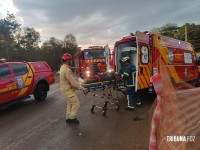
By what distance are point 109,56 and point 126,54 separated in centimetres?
75

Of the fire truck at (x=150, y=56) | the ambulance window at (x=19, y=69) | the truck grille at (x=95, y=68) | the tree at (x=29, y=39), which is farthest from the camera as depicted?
the tree at (x=29, y=39)

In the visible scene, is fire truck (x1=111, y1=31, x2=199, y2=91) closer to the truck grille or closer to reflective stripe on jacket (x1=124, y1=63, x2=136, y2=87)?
reflective stripe on jacket (x1=124, y1=63, x2=136, y2=87)

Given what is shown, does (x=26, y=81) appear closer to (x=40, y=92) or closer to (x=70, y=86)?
(x=40, y=92)

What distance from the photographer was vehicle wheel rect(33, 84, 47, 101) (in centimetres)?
976

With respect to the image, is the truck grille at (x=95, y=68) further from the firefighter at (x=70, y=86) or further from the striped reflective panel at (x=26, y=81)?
the firefighter at (x=70, y=86)

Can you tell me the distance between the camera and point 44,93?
403 inches

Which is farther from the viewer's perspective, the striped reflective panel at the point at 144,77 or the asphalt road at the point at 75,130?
the striped reflective panel at the point at 144,77

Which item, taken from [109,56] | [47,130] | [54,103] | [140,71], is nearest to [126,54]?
[109,56]

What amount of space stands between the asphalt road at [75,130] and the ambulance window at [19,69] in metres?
1.49

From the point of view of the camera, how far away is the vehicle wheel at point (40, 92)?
9.76m

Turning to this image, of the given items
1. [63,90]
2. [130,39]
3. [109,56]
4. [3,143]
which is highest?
[130,39]

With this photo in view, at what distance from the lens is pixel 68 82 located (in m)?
6.29

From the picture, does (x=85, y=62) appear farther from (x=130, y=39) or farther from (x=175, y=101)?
(x=175, y=101)

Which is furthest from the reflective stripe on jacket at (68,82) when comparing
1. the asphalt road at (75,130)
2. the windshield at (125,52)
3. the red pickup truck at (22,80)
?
the windshield at (125,52)
